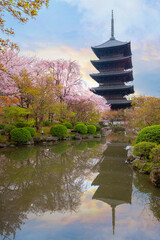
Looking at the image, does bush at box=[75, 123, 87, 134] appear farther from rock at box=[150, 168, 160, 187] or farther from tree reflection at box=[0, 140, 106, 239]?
rock at box=[150, 168, 160, 187]

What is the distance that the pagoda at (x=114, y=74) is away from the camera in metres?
31.1

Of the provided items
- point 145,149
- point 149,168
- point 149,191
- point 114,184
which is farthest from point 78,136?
point 149,191

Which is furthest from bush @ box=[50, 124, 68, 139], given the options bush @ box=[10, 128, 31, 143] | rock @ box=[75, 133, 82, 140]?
bush @ box=[10, 128, 31, 143]

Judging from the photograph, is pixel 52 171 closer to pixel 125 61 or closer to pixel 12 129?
pixel 12 129

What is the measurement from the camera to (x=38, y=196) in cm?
386

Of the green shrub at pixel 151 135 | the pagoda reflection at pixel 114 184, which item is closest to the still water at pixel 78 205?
the pagoda reflection at pixel 114 184

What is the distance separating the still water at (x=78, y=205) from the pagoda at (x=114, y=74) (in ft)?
87.9

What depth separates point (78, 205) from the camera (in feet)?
11.6

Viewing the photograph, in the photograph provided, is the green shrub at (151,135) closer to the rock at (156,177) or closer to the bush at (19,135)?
the rock at (156,177)

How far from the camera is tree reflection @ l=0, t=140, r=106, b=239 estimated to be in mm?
3231

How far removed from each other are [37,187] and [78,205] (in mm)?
1415

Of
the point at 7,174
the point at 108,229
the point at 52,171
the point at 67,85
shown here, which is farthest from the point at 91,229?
the point at 67,85

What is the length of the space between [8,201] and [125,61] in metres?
33.5

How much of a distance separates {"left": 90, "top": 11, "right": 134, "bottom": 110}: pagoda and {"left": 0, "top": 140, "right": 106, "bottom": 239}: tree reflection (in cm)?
2583
